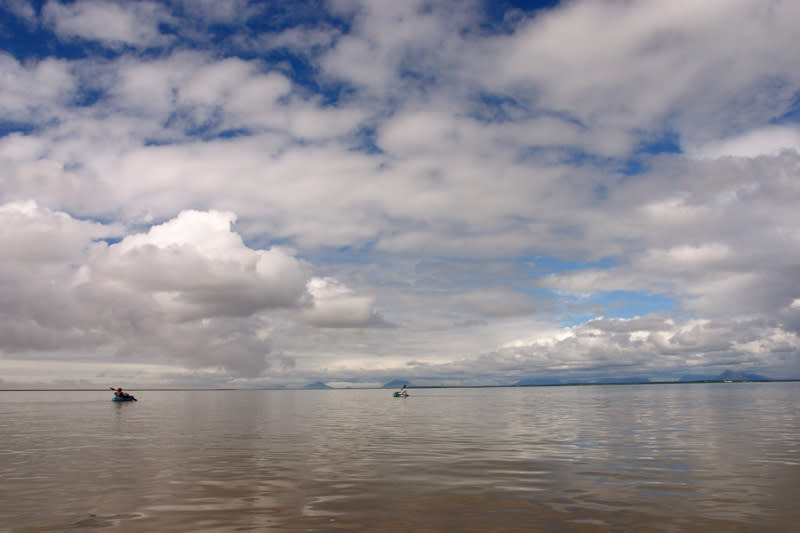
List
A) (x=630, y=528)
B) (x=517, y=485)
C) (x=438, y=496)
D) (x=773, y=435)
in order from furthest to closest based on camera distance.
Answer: (x=773, y=435) → (x=517, y=485) → (x=438, y=496) → (x=630, y=528)

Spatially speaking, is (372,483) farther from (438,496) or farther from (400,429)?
(400,429)

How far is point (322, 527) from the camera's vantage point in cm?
1388

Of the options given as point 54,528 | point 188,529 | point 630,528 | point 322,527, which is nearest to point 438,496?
point 322,527

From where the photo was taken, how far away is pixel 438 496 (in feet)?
58.0

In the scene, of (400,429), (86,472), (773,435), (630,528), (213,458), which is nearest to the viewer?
(630,528)

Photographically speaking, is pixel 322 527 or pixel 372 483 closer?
pixel 322 527

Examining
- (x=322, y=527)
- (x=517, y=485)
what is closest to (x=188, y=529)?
(x=322, y=527)

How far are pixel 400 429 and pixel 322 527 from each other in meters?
30.9

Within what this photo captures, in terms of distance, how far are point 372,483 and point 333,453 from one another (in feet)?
30.9

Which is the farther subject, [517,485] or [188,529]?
[517,485]

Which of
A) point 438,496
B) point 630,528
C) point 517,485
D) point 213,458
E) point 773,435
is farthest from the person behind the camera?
point 773,435

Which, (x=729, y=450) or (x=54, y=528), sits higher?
(x=54, y=528)

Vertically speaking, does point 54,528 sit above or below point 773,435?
above

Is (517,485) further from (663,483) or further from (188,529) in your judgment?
(188,529)
